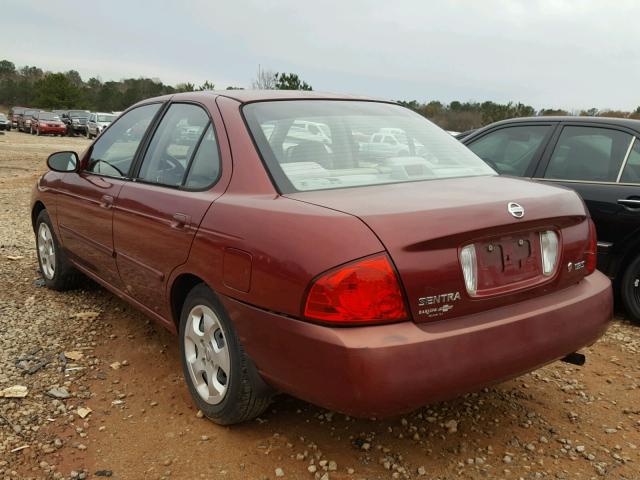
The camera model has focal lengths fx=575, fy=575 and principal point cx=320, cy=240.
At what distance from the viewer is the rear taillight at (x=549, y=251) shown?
2.48m

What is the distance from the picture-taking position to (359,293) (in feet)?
6.72

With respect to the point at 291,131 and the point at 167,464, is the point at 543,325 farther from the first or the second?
the point at 167,464

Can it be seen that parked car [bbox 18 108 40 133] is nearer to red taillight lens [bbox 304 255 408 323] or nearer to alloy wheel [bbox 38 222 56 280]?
alloy wheel [bbox 38 222 56 280]

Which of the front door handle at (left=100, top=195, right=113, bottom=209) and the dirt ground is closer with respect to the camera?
the dirt ground

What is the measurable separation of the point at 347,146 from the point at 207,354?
A: 124 cm

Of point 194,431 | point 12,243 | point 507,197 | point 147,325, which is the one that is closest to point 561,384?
point 507,197

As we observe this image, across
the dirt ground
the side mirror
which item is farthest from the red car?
the side mirror

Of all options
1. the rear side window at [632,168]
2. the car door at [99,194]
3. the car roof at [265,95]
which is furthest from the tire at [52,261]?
the rear side window at [632,168]

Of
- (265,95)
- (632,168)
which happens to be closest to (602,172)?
(632,168)

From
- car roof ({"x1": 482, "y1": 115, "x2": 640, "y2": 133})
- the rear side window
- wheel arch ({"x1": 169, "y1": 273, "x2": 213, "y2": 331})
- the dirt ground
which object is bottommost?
the dirt ground

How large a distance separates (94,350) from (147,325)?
49cm

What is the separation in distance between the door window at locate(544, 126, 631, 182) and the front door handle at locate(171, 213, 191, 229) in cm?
333

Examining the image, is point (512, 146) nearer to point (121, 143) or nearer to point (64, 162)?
point (121, 143)

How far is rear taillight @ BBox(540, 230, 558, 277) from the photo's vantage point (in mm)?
2484
